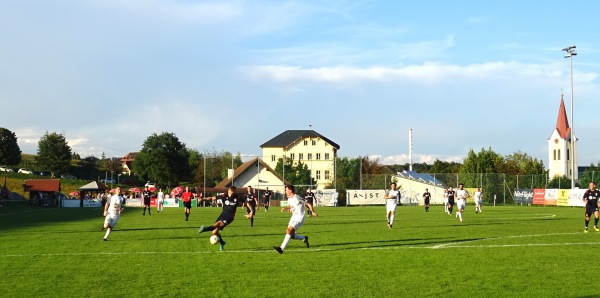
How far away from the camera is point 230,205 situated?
70.3ft

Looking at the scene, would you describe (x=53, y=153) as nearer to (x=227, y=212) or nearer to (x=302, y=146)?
(x=302, y=146)

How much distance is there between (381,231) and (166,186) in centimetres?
11569

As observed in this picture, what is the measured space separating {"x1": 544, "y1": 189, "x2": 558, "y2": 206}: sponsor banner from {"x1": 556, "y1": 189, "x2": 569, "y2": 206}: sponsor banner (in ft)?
1.74

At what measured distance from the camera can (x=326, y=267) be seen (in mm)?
15375

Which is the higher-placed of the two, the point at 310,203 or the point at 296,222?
the point at 310,203

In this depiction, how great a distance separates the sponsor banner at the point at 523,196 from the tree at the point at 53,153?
299ft

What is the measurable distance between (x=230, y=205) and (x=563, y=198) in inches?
2179

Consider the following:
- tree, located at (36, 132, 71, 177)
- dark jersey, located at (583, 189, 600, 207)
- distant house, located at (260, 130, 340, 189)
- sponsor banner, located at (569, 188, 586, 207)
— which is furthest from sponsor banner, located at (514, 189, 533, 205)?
tree, located at (36, 132, 71, 177)

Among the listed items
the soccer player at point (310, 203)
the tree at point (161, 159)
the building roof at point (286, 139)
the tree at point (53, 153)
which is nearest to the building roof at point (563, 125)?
the building roof at point (286, 139)

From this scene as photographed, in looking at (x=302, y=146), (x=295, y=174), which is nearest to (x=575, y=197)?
(x=295, y=174)

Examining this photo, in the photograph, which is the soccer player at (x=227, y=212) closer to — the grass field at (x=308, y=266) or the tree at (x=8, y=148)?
the grass field at (x=308, y=266)

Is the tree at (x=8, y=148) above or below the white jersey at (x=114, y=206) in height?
above

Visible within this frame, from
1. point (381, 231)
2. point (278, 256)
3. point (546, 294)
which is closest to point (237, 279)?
point (278, 256)

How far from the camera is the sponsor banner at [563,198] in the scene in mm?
67938
